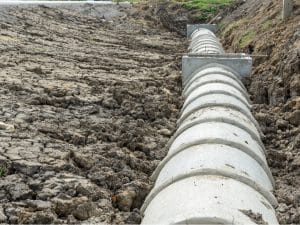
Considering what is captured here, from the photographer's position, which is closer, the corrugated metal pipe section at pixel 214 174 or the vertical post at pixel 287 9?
the corrugated metal pipe section at pixel 214 174

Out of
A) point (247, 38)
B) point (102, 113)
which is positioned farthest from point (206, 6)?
point (102, 113)

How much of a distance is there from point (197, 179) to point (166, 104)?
17.9 feet

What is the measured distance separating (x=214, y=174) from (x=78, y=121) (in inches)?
162

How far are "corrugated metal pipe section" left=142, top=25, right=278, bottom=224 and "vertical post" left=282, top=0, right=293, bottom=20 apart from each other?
529cm

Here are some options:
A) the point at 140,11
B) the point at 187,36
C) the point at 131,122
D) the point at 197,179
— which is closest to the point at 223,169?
the point at 197,179

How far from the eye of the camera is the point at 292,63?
10.1 m

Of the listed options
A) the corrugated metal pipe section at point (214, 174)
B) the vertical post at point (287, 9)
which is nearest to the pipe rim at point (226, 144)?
the corrugated metal pipe section at point (214, 174)

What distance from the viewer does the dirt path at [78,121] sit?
19.7 feet

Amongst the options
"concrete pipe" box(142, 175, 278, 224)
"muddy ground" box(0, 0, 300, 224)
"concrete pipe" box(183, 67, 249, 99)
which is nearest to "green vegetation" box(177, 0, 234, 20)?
"muddy ground" box(0, 0, 300, 224)

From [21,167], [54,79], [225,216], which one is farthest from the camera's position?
[54,79]

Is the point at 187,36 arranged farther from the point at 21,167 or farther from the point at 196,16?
the point at 21,167

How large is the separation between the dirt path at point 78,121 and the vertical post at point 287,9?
9.86 feet

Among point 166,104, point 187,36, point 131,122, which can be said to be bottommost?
point 131,122

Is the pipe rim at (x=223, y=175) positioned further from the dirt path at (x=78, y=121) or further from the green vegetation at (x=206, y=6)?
the green vegetation at (x=206, y=6)
